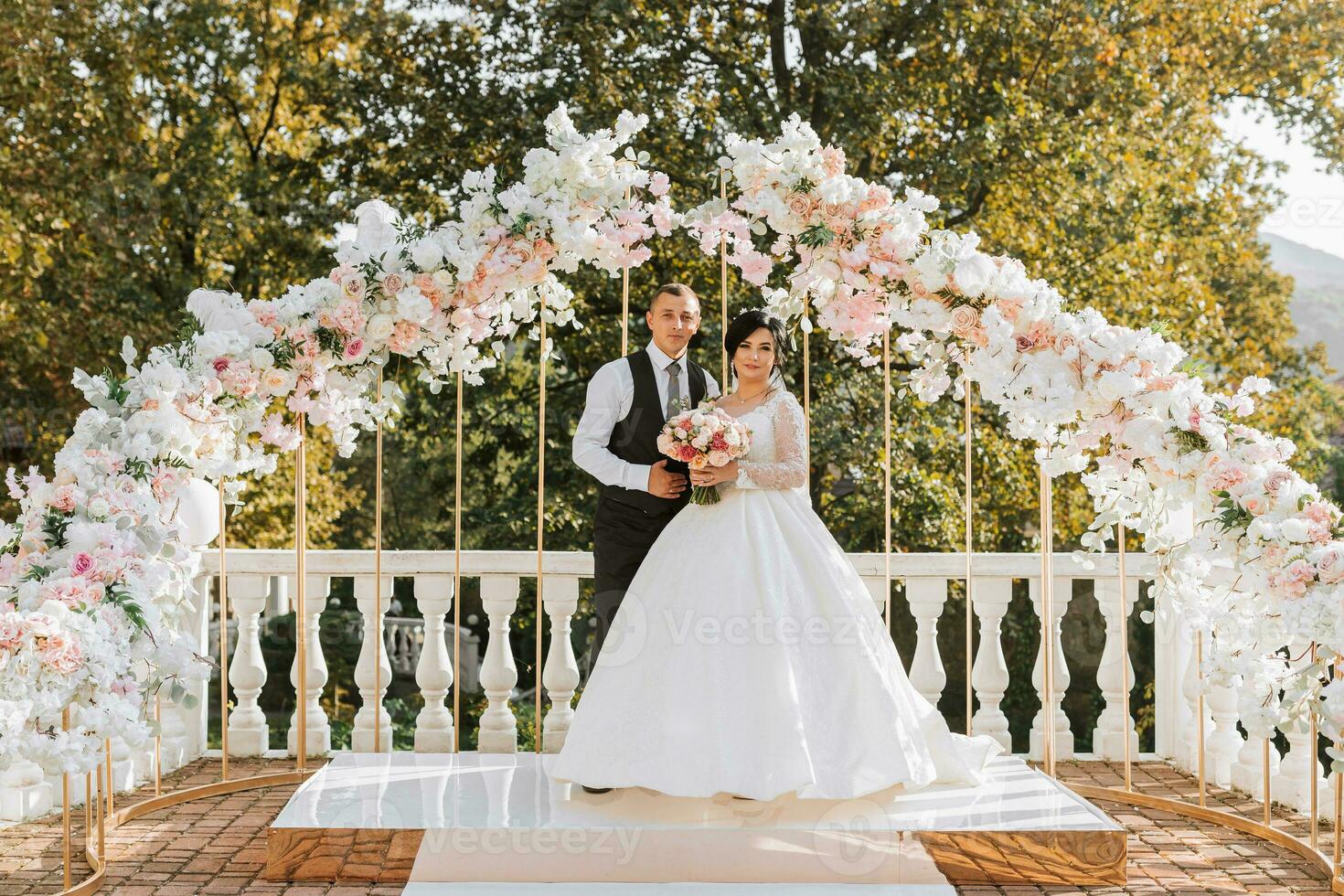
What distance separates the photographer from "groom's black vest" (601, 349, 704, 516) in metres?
4.03

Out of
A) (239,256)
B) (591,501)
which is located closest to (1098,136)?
(591,501)

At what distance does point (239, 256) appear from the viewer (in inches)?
377

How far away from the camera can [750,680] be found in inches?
138

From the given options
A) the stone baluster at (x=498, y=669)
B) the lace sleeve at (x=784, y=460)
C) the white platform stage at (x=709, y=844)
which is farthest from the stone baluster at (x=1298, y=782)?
the stone baluster at (x=498, y=669)

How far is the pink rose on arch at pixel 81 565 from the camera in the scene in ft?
10.3

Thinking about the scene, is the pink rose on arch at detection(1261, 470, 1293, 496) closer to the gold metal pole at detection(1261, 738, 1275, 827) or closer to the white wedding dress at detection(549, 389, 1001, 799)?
the gold metal pole at detection(1261, 738, 1275, 827)

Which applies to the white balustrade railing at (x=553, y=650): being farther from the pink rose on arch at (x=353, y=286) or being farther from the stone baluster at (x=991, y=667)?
the pink rose on arch at (x=353, y=286)

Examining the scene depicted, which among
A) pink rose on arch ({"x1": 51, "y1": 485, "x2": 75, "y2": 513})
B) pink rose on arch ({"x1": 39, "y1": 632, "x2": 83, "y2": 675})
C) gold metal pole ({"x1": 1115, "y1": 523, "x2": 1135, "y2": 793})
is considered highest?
pink rose on arch ({"x1": 51, "y1": 485, "x2": 75, "y2": 513})

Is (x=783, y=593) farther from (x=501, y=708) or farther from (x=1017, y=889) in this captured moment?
(x=501, y=708)

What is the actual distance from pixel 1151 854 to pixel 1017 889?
2.02ft

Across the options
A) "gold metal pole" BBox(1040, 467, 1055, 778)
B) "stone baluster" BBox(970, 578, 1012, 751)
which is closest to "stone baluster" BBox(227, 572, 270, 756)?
"stone baluster" BBox(970, 578, 1012, 751)

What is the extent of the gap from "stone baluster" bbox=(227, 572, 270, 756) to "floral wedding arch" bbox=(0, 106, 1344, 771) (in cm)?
61

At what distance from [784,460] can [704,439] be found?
0.36m

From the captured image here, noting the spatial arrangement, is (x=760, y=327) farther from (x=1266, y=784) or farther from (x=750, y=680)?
(x=1266, y=784)
